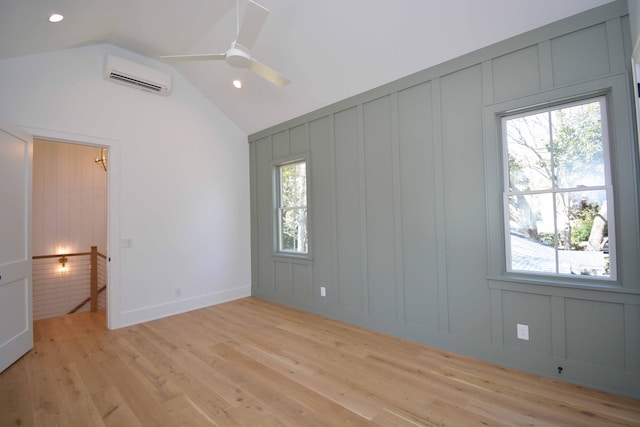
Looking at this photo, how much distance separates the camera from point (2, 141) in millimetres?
2723

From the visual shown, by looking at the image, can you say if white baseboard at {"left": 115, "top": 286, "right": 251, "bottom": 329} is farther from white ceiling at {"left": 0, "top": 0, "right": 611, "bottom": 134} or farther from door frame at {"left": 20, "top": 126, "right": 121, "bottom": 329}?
white ceiling at {"left": 0, "top": 0, "right": 611, "bottom": 134}

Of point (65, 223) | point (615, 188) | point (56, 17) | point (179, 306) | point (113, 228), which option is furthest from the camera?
point (65, 223)

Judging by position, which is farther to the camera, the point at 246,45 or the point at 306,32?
the point at 306,32

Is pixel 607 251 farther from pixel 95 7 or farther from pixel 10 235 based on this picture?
pixel 10 235

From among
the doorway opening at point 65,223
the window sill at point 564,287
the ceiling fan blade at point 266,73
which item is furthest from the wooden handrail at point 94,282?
the window sill at point 564,287

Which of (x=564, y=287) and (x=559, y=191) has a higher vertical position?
(x=559, y=191)

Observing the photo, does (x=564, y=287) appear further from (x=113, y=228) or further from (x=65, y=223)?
(x=65, y=223)

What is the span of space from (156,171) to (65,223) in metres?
3.32

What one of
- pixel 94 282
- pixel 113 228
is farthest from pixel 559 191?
pixel 94 282

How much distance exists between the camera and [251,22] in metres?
2.25

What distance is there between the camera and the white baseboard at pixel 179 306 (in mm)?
3828

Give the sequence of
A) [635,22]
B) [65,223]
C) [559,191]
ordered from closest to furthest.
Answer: [635,22] < [559,191] < [65,223]

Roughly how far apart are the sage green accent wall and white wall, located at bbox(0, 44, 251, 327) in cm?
140

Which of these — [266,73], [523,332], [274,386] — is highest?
[266,73]
